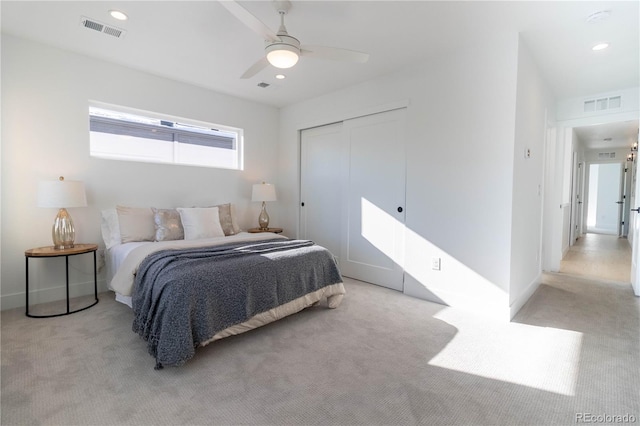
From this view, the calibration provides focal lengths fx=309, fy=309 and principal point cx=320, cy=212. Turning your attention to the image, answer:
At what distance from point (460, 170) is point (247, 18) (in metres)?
2.33

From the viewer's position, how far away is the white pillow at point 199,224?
11.5 feet

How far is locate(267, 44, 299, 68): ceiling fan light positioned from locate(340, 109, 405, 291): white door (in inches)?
71.4

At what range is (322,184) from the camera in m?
4.60

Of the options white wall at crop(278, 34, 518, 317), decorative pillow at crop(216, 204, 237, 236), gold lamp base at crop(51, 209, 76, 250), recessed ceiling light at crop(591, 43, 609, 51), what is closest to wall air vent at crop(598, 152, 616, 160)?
recessed ceiling light at crop(591, 43, 609, 51)

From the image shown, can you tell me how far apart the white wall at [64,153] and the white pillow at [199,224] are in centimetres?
55

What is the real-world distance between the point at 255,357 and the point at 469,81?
3086mm

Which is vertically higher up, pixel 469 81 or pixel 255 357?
pixel 469 81

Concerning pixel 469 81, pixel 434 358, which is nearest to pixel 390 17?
pixel 469 81

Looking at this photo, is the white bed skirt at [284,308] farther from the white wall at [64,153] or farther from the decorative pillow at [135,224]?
the white wall at [64,153]

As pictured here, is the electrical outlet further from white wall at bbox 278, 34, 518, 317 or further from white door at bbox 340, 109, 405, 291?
white door at bbox 340, 109, 405, 291

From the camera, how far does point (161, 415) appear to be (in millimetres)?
1549

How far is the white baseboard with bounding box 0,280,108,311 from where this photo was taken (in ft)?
9.64

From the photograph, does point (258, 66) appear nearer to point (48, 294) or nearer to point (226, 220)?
point (226, 220)

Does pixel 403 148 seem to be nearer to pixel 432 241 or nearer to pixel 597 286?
pixel 432 241
